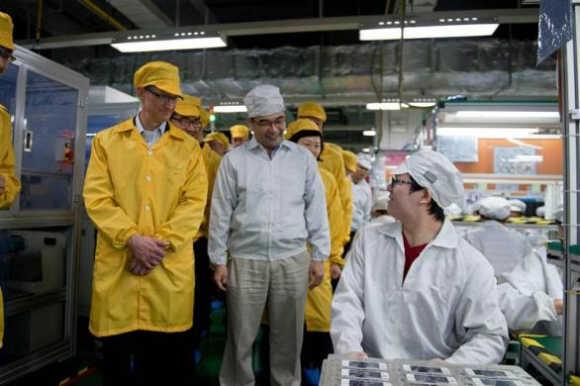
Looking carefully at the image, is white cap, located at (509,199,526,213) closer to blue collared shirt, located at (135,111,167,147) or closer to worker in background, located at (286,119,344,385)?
worker in background, located at (286,119,344,385)

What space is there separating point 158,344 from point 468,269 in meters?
1.41

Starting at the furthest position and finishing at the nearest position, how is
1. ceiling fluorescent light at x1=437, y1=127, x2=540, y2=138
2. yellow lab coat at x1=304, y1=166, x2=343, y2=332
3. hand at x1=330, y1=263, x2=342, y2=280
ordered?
ceiling fluorescent light at x1=437, y1=127, x2=540, y2=138, hand at x1=330, y1=263, x2=342, y2=280, yellow lab coat at x1=304, y1=166, x2=343, y2=332

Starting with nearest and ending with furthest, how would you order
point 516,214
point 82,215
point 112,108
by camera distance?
1. point 82,215
2. point 112,108
3. point 516,214

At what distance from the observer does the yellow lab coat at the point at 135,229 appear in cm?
201

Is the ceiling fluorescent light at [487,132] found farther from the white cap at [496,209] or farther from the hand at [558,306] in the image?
the hand at [558,306]

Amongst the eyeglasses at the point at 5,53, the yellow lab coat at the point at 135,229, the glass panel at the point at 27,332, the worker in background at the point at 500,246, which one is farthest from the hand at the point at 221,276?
the worker in background at the point at 500,246

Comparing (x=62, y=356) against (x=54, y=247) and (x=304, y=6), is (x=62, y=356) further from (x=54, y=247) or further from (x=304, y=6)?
(x=304, y=6)

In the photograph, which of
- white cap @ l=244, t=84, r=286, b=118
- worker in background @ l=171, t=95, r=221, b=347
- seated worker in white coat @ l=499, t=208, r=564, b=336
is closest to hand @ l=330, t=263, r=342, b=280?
worker in background @ l=171, t=95, r=221, b=347

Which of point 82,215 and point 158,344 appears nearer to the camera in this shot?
point 158,344

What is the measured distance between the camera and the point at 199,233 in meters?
2.90

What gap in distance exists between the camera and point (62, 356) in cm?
316

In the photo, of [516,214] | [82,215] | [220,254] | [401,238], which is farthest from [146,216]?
[516,214]

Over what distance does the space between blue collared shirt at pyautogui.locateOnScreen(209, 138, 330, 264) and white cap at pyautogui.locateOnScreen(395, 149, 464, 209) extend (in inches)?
35.0

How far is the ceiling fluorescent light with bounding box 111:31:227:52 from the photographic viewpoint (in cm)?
439
